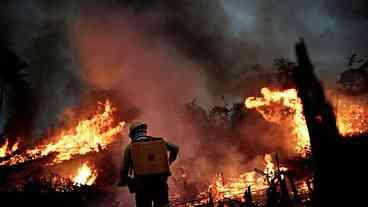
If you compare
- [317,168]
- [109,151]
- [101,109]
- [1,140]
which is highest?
[101,109]

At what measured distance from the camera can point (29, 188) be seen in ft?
51.0

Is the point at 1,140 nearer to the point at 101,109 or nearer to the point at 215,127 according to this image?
the point at 101,109

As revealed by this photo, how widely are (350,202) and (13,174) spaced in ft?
79.9

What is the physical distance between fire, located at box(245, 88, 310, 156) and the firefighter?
87.8 feet

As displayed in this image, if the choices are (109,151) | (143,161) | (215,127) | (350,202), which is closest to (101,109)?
(109,151)

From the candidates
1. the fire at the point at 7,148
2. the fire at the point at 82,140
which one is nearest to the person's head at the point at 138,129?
the fire at the point at 82,140

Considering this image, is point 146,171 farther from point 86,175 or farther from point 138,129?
point 86,175

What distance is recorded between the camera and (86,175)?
25250 mm

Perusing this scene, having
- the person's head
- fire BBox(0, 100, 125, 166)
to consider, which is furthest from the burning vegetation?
the person's head

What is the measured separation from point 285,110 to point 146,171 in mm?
34605

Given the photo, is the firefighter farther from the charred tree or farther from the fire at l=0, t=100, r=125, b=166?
the fire at l=0, t=100, r=125, b=166

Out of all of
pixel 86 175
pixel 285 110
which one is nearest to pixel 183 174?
pixel 86 175

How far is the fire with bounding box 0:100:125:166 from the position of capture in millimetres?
25938

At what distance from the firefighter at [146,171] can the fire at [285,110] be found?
26.8 metres
